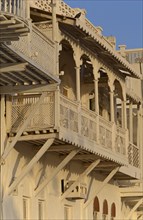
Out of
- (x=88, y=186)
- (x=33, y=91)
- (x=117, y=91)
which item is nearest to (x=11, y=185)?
(x=33, y=91)

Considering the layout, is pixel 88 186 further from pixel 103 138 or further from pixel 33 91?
pixel 33 91

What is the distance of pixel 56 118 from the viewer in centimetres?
2420

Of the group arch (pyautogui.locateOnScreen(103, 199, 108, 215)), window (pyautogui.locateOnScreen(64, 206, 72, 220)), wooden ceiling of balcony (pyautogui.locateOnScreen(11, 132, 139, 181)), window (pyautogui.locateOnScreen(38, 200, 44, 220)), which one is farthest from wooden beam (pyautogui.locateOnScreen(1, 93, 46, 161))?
arch (pyautogui.locateOnScreen(103, 199, 108, 215))

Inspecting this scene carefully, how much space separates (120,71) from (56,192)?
6.26 metres

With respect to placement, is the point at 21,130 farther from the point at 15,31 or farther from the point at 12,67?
the point at 15,31

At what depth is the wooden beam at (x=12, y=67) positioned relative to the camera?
20.3m

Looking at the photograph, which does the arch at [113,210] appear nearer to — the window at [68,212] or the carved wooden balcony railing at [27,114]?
the window at [68,212]

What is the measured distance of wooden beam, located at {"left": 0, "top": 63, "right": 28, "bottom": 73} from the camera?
66.5 feet

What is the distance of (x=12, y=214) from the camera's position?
24.3 meters

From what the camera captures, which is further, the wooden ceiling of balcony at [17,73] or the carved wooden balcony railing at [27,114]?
the carved wooden balcony railing at [27,114]

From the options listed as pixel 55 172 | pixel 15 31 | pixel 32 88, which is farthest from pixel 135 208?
pixel 15 31

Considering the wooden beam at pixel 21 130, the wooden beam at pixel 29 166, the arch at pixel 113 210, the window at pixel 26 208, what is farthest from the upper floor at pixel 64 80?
the window at pixel 26 208

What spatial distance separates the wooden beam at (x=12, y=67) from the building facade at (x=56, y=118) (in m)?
0.02

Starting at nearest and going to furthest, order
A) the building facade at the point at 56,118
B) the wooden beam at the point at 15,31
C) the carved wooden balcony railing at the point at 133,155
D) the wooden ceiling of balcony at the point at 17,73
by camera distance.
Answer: the wooden beam at the point at 15,31 → the wooden ceiling of balcony at the point at 17,73 → the building facade at the point at 56,118 → the carved wooden balcony railing at the point at 133,155
